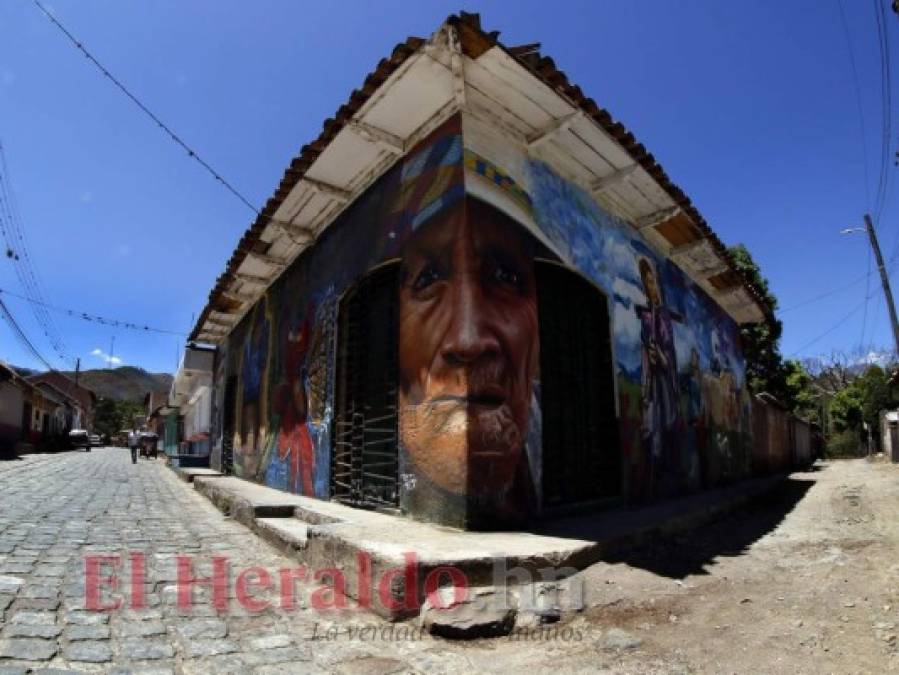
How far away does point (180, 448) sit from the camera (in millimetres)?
28969

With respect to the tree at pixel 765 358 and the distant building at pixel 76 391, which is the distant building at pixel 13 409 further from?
the distant building at pixel 76 391

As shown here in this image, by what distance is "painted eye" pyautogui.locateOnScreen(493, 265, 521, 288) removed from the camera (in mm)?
4793

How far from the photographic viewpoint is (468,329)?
14.7 feet

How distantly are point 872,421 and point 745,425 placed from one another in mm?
21100

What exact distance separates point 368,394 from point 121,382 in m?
130

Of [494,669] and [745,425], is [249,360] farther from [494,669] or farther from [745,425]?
[745,425]

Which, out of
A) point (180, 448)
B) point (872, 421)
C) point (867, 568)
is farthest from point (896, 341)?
point (180, 448)

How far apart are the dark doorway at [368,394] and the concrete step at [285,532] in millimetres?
797

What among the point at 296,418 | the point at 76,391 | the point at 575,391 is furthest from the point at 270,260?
the point at 76,391

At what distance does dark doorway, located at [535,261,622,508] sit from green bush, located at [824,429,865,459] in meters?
31.6

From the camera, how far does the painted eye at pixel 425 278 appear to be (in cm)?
493

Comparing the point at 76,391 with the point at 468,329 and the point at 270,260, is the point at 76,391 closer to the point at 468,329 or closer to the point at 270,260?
the point at 270,260

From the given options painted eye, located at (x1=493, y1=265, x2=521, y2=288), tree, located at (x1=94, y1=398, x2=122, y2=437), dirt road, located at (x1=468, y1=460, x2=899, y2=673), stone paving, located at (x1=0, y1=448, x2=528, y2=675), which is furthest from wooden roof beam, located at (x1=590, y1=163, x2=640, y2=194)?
tree, located at (x1=94, y1=398, x2=122, y2=437)

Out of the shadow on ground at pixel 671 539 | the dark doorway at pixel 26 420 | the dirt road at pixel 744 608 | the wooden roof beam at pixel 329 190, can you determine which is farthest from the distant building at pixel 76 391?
the dirt road at pixel 744 608
